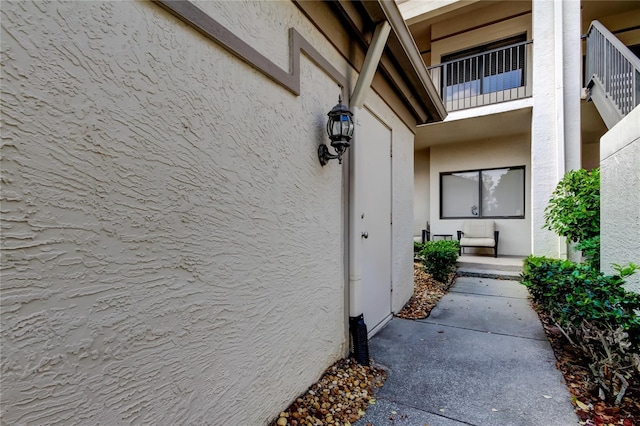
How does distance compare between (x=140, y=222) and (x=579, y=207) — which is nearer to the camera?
(x=140, y=222)

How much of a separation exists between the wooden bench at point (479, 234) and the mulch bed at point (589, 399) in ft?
15.2

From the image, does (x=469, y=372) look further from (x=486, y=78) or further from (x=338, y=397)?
(x=486, y=78)

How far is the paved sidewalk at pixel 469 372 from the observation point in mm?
1970

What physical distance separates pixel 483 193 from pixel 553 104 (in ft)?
9.31

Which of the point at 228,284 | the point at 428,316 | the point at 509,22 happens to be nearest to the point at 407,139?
the point at 428,316

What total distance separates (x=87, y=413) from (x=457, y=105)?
8609 mm

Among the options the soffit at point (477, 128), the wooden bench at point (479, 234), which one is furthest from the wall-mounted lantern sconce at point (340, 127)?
the wooden bench at point (479, 234)

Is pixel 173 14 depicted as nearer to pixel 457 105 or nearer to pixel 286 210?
pixel 286 210

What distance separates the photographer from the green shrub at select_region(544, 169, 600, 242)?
12.6 feet

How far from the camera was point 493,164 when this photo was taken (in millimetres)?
7742

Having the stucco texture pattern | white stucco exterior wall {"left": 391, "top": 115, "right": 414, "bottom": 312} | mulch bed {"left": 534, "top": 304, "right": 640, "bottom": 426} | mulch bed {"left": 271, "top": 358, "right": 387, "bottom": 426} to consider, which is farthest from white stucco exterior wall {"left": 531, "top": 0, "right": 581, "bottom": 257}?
the stucco texture pattern

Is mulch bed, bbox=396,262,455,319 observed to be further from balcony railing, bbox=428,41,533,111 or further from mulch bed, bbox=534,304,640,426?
balcony railing, bbox=428,41,533,111

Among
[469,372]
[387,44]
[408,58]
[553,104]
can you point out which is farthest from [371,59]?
[553,104]

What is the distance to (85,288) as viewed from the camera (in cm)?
99
